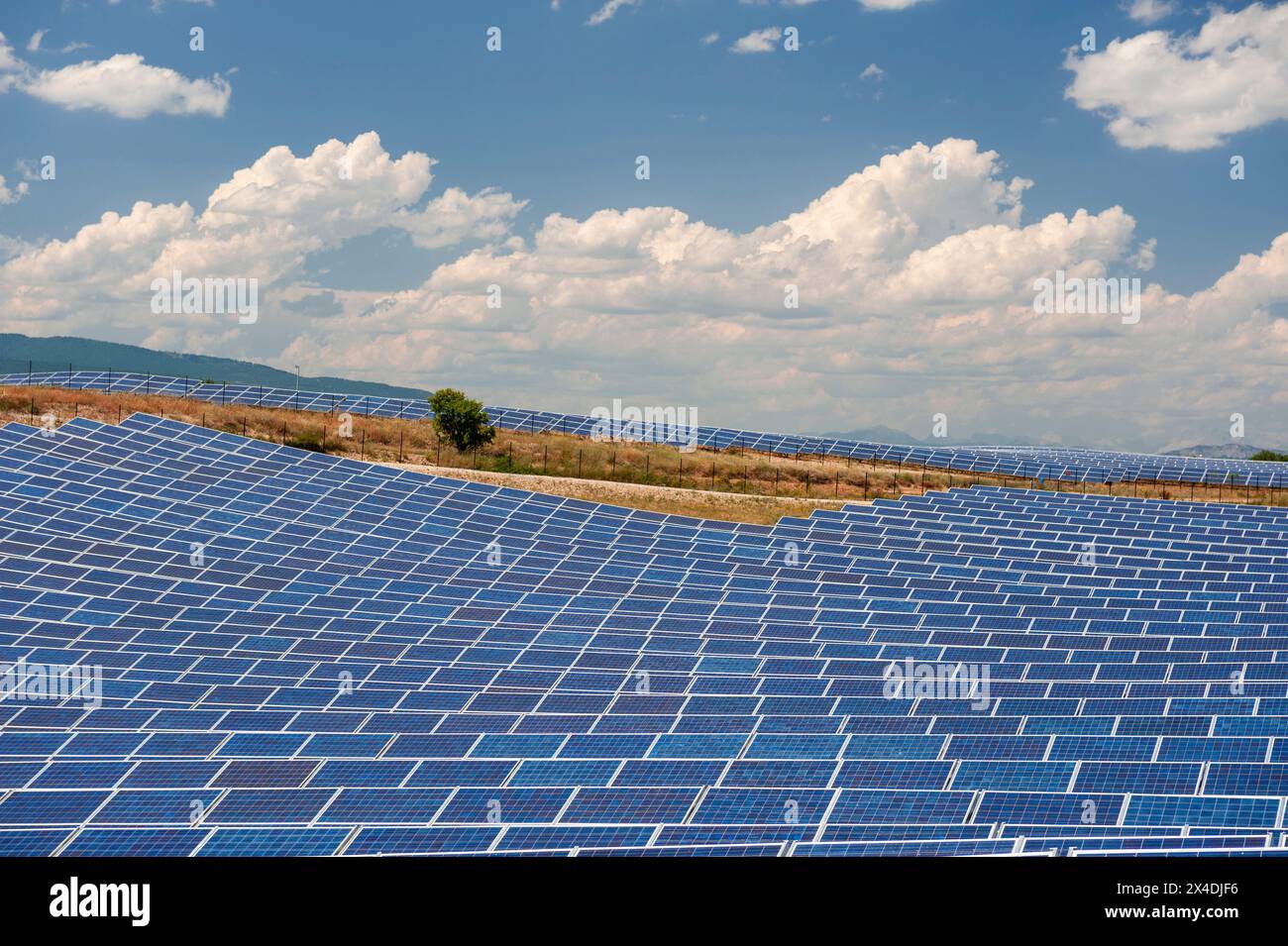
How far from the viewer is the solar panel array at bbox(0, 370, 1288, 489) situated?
324 ft

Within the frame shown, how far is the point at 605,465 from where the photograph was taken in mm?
89875

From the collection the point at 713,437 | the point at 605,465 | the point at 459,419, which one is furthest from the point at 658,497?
the point at 713,437

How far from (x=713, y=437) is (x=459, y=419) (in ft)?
84.0

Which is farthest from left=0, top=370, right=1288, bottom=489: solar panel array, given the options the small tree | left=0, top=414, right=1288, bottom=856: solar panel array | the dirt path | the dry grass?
left=0, top=414, right=1288, bottom=856: solar panel array

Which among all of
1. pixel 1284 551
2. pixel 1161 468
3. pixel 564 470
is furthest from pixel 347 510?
pixel 1161 468

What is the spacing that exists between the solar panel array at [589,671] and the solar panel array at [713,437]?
3707cm

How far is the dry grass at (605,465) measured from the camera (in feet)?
260

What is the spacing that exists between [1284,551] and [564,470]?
48136 mm

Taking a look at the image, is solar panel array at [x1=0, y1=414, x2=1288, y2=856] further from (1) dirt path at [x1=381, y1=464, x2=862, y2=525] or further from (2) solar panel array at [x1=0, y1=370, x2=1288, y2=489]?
(2) solar panel array at [x1=0, y1=370, x2=1288, y2=489]

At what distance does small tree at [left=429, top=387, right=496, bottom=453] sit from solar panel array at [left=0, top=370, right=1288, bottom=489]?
10752mm

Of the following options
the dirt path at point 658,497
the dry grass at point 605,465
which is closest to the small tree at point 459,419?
the dry grass at point 605,465
